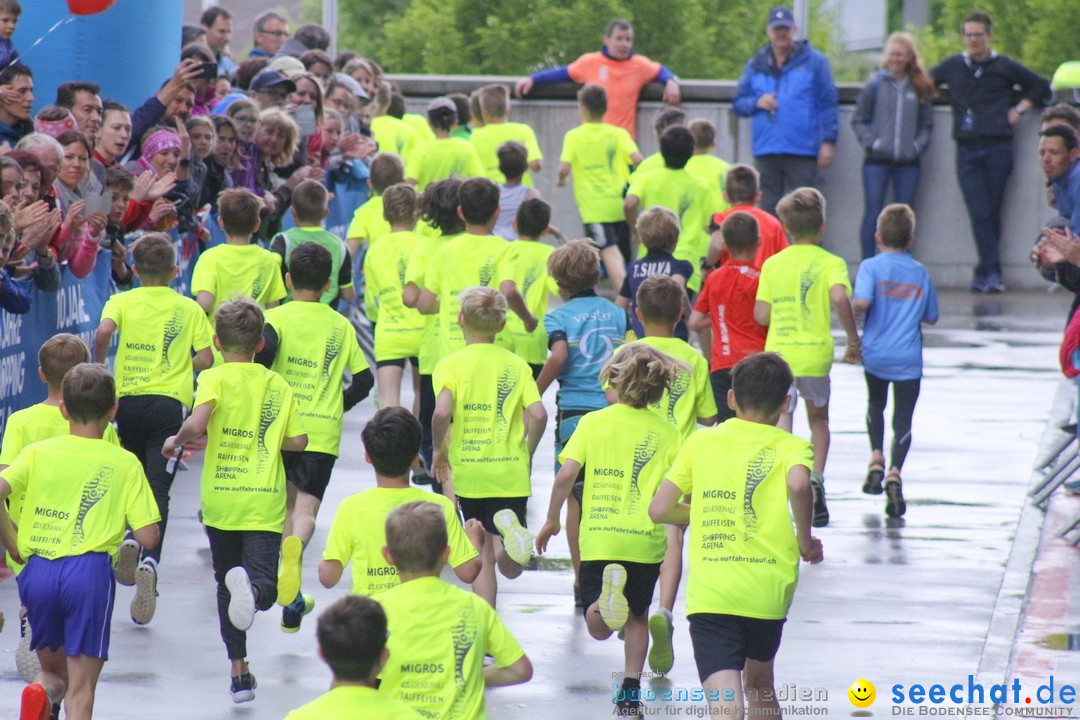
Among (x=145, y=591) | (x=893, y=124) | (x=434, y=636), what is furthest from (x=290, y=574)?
(x=893, y=124)

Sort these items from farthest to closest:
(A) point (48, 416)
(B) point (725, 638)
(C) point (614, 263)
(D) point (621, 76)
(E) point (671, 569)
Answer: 1. (D) point (621, 76)
2. (C) point (614, 263)
3. (E) point (671, 569)
4. (A) point (48, 416)
5. (B) point (725, 638)

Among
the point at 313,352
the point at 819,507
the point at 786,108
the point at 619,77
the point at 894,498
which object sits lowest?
the point at 894,498

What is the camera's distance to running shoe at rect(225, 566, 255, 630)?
7043 mm

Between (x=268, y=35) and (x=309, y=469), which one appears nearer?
(x=309, y=469)

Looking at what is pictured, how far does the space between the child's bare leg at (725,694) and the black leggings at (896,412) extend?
487 centimetres

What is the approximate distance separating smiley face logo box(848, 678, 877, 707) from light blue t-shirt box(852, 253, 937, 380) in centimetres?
346

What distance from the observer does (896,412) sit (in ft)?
35.3

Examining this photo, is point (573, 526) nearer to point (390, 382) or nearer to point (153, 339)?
point (153, 339)

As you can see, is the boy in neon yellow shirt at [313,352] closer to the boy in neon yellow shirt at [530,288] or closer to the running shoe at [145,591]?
the running shoe at [145,591]

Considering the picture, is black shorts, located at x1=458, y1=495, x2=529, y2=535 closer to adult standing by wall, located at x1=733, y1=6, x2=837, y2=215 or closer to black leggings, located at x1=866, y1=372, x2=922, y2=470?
black leggings, located at x1=866, y1=372, x2=922, y2=470

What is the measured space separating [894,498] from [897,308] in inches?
45.3

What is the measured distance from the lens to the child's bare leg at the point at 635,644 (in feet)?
23.8

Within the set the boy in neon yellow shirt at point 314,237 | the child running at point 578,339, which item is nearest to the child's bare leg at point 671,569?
the child running at point 578,339

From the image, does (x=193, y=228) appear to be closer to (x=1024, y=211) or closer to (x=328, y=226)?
(x=328, y=226)
